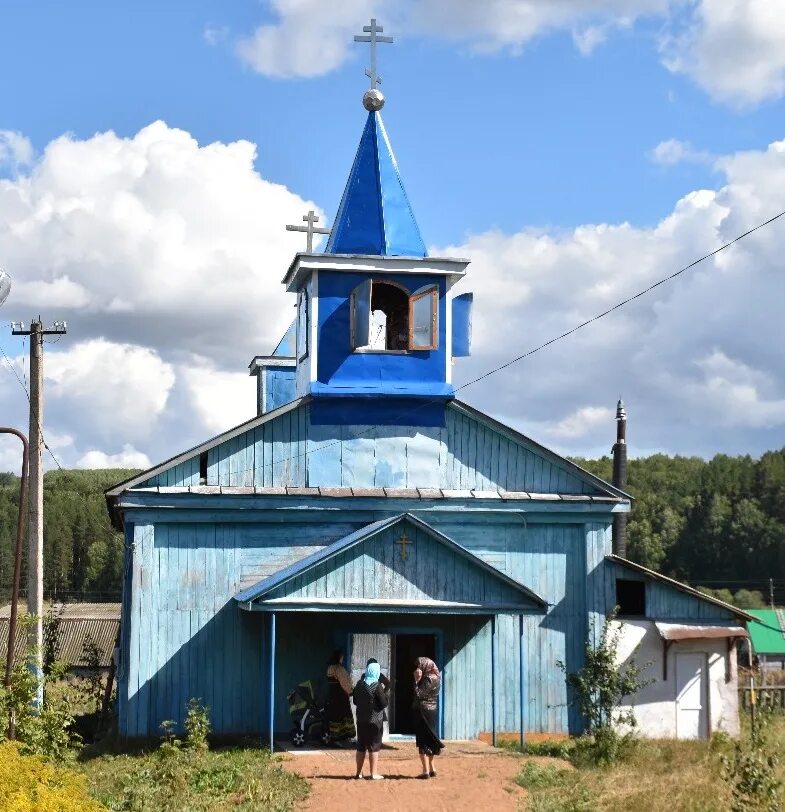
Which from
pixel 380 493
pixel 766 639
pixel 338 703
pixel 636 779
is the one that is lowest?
pixel 636 779

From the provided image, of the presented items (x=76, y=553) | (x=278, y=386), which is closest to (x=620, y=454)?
(x=278, y=386)

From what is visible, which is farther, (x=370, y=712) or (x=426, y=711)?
(x=426, y=711)

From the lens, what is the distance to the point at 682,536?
311 feet

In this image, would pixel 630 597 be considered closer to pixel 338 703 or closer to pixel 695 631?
pixel 695 631

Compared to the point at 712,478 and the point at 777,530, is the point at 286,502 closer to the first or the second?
the point at 777,530

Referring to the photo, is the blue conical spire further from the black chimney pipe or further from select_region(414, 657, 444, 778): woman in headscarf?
the black chimney pipe

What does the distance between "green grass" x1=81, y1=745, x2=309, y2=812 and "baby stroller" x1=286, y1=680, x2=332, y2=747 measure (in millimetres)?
795

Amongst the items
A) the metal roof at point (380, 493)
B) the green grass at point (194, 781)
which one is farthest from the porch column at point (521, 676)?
the green grass at point (194, 781)

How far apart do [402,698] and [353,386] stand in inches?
212

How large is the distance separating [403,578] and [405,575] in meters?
0.06

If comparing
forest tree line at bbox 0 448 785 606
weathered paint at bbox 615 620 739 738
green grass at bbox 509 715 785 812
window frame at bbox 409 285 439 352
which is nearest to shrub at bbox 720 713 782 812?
green grass at bbox 509 715 785 812

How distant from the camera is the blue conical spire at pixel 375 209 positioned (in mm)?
23375

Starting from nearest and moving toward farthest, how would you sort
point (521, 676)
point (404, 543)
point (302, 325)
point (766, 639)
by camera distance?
point (404, 543)
point (521, 676)
point (302, 325)
point (766, 639)

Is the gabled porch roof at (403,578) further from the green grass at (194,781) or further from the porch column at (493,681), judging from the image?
the green grass at (194,781)
